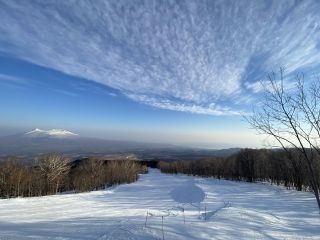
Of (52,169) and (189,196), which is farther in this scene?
(52,169)

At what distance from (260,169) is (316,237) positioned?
77.5 m

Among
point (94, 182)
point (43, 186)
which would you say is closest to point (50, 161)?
point (43, 186)

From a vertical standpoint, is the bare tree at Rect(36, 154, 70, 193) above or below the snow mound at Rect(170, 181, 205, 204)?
above

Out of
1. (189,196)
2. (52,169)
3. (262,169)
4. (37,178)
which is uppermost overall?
(262,169)

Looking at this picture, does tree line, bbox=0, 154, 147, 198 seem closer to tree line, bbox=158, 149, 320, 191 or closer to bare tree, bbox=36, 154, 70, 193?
bare tree, bbox=36, 154, 70, 193

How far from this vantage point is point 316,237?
54.6ft

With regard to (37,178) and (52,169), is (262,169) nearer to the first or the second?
(52,169)

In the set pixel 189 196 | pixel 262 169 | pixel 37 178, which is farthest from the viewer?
pixel 262 169

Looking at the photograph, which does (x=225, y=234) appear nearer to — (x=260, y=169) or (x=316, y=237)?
(x=316, y=237)

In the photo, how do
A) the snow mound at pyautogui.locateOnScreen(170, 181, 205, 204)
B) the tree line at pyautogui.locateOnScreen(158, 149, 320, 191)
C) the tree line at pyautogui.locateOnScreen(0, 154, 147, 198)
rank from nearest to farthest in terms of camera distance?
the snow mound at pyautogui.locateOnScreen(170, 181, 205, 204) → the tree line at pyautogui.locateOnScreen(158, 149, 320, 191) → the tree line at pyautogui.locateOnScreen(0, 154, 147, 198)

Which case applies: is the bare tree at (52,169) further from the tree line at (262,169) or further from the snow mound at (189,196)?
the tree line at (262,169)

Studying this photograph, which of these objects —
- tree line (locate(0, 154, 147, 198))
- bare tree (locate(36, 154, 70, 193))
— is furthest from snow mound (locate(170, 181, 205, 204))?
tree line (locate(0, 154, 147, 198))

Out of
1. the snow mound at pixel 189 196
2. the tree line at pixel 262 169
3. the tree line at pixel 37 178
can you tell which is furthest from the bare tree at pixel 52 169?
the tree line at pixel 262 169

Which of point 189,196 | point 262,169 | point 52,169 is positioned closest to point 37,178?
point 52,169
